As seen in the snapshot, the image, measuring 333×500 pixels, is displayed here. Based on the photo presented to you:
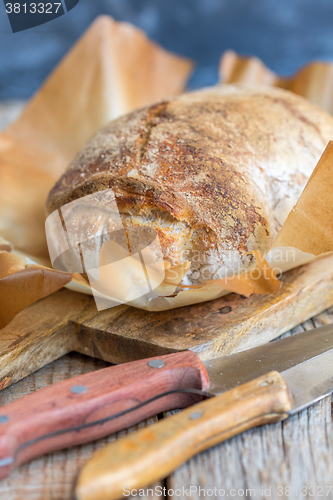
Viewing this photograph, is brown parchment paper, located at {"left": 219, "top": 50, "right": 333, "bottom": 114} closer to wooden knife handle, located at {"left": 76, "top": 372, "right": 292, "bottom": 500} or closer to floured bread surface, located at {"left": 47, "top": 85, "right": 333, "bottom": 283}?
floured bread surface, located at {"left": 47, "top": 85, "right": 333, "bottom": 283}

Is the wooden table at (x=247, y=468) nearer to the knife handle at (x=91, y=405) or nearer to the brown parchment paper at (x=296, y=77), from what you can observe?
the knife handle at (x=91, y=405)

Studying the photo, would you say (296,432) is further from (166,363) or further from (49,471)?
(49,471)

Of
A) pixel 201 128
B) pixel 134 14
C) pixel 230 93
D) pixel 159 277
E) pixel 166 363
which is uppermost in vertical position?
pixel 134 14

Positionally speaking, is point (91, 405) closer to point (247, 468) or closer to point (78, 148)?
point (247, 468)

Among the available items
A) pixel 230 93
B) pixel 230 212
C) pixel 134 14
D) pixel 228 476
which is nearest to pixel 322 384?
pixel 228 476

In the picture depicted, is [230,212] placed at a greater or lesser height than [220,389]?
greater

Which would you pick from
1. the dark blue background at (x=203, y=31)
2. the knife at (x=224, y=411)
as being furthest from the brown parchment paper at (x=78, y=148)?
the dark blue background at (x=203, y=31)

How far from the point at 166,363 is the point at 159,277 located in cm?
15

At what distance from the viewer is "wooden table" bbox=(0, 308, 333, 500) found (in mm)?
464

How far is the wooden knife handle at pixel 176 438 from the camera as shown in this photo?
0.40m

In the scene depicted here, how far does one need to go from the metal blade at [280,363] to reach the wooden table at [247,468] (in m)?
0.04

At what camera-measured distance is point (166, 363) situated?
56cm

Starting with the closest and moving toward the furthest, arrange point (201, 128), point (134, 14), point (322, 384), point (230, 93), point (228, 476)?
point (228, 476) < point (322, 384) < point (201, 128) < point (230, 93) < point (134, 14)

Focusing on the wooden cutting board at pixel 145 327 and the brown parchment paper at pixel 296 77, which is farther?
the brown parchment paper at pixel 296 77
